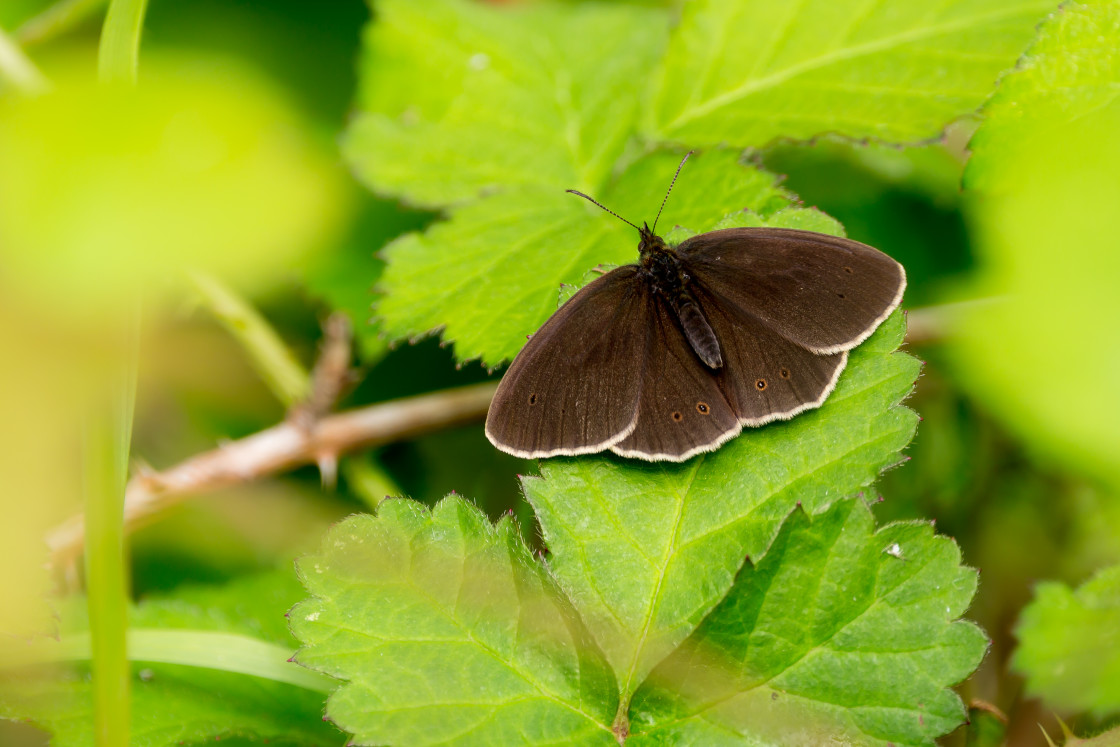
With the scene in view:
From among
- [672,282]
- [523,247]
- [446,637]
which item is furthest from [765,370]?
[446,637]

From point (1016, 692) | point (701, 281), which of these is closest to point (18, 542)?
point (701, 281)

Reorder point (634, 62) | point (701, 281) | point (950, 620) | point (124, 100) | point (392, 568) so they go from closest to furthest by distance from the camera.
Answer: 1. point (124, 100)
2. point (950, 620)
3. point (392, 568)
4. point (701, 281)
5. point (634, 62)

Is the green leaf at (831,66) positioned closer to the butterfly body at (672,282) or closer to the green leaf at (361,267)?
the butterfly body at (672,282)

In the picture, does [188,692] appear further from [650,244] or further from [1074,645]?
[1074,645]

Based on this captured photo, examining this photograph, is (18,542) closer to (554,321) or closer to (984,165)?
(554,321)

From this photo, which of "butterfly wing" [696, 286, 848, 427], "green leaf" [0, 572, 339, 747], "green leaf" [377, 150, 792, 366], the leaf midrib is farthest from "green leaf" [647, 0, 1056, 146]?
"green leaf" [0, 572, 339, 747]

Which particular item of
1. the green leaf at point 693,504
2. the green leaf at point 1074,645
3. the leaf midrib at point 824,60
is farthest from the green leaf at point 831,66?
the green leaf at point 1074,645

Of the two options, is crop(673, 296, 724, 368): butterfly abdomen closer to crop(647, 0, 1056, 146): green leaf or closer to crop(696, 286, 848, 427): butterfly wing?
crop(696, 286, 848, 427): butterfly wing
